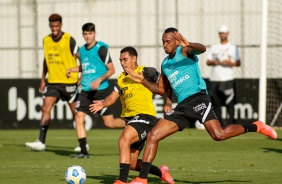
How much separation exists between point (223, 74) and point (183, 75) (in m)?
9.21

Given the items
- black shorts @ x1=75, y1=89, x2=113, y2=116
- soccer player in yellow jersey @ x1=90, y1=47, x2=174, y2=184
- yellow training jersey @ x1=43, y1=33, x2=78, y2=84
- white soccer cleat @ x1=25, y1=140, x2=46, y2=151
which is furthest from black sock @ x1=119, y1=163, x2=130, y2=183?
yellow training jersey @ x1=43, y1=33, x2=78, y2=84

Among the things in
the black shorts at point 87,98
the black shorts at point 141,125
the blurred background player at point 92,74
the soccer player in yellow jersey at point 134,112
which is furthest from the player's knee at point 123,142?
the black shorts at point 87,98

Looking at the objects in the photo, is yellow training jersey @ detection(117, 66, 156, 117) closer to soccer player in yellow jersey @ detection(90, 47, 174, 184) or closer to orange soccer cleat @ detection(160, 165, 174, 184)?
soccer player in yellow jersey @ detection(90, 47, 174, 184)

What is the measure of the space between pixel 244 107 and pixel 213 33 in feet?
12.3

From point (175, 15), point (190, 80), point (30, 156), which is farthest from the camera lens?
point (175, 15)

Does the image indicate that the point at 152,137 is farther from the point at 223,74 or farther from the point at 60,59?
the point at 223,74

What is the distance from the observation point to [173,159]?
13.7 m

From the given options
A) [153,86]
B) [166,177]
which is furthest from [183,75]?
[166,177]

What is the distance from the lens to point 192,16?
75.9 ft

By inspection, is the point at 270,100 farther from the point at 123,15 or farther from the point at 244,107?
the point at 123,15

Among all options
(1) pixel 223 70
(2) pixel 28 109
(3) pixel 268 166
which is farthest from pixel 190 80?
(2) pixel 28 109

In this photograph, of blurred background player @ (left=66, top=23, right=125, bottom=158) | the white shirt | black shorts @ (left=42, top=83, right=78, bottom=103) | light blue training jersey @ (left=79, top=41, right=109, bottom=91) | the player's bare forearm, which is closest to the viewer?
the player's bare forearm

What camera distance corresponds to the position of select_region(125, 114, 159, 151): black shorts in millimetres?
10680

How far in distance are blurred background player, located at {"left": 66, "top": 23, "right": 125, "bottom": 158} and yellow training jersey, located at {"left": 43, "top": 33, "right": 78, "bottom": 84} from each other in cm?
79
